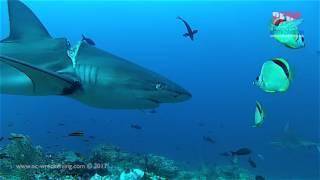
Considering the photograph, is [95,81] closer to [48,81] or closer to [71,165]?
[48,81]

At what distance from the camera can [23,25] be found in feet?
14.0

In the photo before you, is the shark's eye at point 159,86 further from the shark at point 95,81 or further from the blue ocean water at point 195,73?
the blue ocean water at point 195,73

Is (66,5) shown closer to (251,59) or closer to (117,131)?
(117,131)

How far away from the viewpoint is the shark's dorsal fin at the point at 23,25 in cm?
423

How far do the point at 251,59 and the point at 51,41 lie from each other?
8303 cm

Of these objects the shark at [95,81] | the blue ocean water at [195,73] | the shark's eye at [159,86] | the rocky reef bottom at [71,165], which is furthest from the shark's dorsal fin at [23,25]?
the blue ocean water at [195,73]

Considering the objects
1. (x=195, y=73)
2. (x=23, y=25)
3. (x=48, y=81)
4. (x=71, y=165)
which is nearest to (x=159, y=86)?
(x=48, y=81)

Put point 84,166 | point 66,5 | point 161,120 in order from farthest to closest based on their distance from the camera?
point 161,120
point 66,5
point 84,166

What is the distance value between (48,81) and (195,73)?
8900 centimetres

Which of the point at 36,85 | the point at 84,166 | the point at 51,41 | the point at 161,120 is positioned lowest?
the point at 84,166

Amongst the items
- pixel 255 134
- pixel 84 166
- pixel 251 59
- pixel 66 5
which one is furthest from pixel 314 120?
pixel 84 166

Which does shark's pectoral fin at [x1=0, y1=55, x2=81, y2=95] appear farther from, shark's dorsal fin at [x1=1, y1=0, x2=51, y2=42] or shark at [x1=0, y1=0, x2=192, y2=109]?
shark's dorsal fin at [x1=1, y1=0, x2=51, y2=42]

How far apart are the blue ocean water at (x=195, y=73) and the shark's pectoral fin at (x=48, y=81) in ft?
164

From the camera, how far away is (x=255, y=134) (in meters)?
82.9
